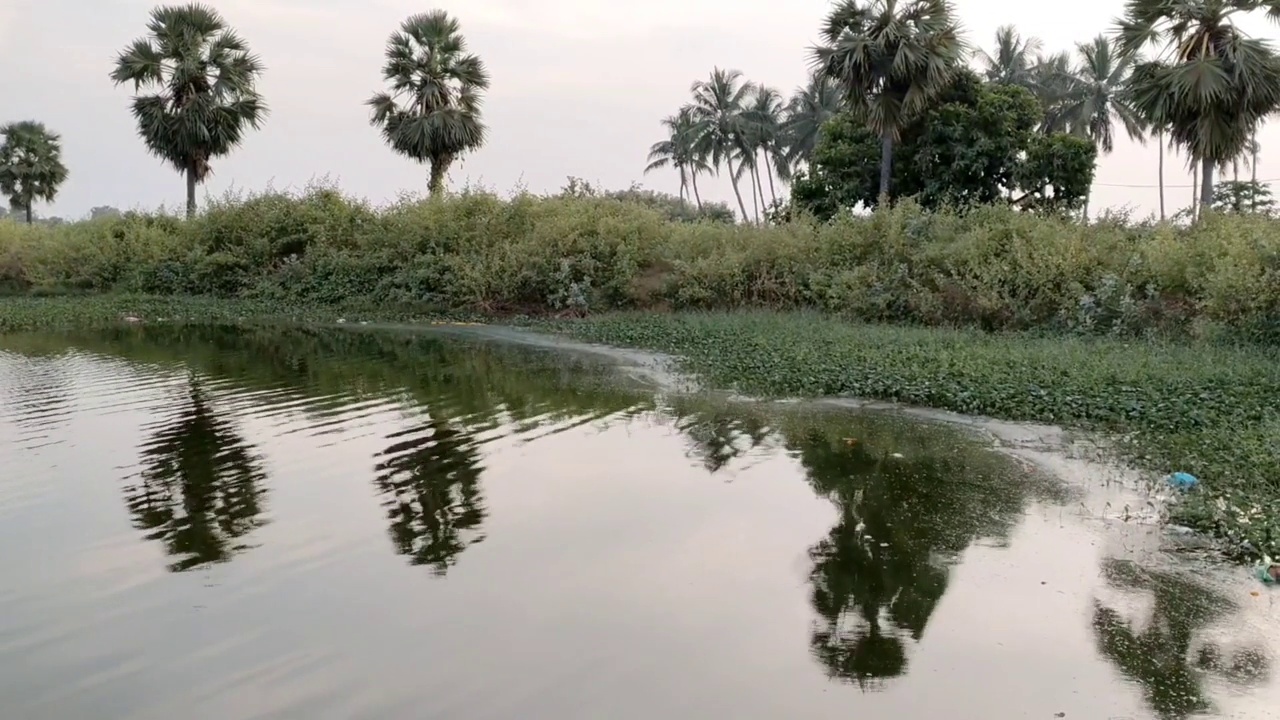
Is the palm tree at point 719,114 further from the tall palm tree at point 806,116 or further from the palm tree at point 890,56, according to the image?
the palm tree at point 890,56

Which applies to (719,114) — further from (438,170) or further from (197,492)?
(197,492)

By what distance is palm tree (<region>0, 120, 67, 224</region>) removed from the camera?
4447cm

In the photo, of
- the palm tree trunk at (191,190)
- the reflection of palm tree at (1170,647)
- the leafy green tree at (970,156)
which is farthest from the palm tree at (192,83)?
the reflection of palm tree at (1170,647)

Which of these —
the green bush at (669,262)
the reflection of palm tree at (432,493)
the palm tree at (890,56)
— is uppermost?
the palm tree at (890,56)

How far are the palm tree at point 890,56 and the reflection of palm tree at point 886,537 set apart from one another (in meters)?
15.1

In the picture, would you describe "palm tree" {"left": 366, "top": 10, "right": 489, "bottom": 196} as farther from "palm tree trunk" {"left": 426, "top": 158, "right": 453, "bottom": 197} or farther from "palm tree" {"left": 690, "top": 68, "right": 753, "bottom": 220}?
"palm tree" {"left": 690, "top": 68, "right": 753, "bottom": 220}

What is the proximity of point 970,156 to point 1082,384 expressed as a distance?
647 inches

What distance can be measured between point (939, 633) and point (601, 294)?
58.8ft

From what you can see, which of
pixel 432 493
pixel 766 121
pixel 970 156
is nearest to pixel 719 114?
pixel 766 121

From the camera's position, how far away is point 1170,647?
5.10 m

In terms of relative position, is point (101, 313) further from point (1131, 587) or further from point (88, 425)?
point (1131, 587)

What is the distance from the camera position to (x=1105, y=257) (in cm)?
1609

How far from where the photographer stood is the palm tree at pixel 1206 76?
18.5 meters

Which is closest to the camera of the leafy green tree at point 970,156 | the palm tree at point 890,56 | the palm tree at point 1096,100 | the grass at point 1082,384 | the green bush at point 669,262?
the grass at point 1082,384
